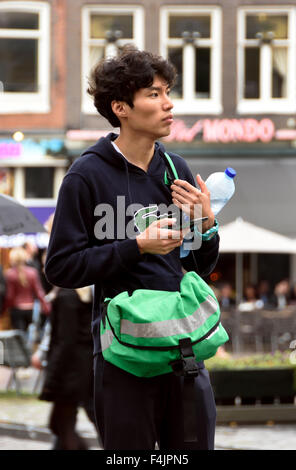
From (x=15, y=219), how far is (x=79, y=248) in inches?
145

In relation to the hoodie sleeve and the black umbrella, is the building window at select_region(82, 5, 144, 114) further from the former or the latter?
the hoodie sleeve

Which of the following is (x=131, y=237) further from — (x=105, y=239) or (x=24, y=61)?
(x=24, y=61)

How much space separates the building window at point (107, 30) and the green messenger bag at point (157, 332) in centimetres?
1842

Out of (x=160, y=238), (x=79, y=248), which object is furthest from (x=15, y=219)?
(x=160, y=238)

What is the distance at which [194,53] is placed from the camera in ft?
69.6

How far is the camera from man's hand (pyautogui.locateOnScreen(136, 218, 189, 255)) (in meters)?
2.72

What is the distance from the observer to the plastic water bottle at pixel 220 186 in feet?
9.90

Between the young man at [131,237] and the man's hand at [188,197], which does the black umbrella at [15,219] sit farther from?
the man's hand at [188,197]

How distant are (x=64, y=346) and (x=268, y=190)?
599 inches

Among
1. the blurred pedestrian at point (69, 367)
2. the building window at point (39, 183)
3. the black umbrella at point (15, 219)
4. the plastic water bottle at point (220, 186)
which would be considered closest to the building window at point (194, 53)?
the building window at point (39, 183)

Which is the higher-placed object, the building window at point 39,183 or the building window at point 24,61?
the building window at point 24,61

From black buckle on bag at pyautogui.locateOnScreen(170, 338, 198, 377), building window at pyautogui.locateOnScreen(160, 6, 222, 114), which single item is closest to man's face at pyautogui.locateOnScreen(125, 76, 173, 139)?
black buckle on bag at pyautogui.locateOnScreen(170, 338, 198, 377)
